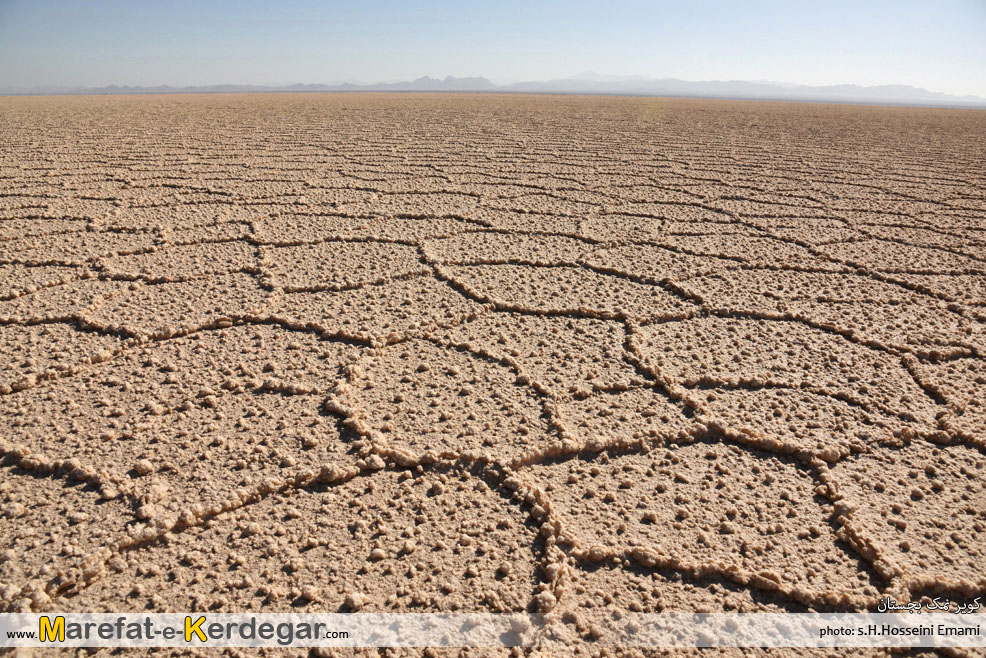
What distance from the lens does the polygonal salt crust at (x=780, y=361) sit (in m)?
1.49

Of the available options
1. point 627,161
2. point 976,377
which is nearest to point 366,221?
point 976,377

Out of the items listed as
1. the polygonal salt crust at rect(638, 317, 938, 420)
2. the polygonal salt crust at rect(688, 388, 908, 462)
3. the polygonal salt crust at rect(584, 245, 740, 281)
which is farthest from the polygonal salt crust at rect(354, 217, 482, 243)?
the polygonal salt crust at rect(688, 388, 908, 462)

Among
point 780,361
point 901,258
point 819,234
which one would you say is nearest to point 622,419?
point 780,361

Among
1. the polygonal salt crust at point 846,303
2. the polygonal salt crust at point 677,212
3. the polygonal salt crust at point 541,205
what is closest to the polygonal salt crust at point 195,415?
the polygonal salt crust at point 846,303

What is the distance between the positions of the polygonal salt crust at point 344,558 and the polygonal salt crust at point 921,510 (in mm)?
612

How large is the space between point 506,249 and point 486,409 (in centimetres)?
126

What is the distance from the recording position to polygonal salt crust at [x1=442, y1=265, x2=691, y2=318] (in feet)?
6.44

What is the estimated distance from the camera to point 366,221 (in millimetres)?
2928

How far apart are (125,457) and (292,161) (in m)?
3.94

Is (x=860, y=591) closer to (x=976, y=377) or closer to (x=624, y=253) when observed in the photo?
(x=976, y=377)

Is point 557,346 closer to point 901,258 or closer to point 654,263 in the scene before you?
point 654,263

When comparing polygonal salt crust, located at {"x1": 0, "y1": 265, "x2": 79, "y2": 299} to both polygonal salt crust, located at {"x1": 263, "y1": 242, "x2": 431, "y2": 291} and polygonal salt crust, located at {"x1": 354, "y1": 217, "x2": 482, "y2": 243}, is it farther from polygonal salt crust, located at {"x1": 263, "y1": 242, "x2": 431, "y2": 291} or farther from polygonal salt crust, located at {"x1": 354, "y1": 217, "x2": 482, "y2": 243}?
polygonal salt crust, located at {"x1": 354, "y1": 217, "x2": 482, "y2": 243}

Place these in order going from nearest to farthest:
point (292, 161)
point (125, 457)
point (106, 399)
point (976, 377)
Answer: point (125, 457), point (106, 399), point (976, 377), point (292, 161)

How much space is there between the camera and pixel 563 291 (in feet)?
6.93
